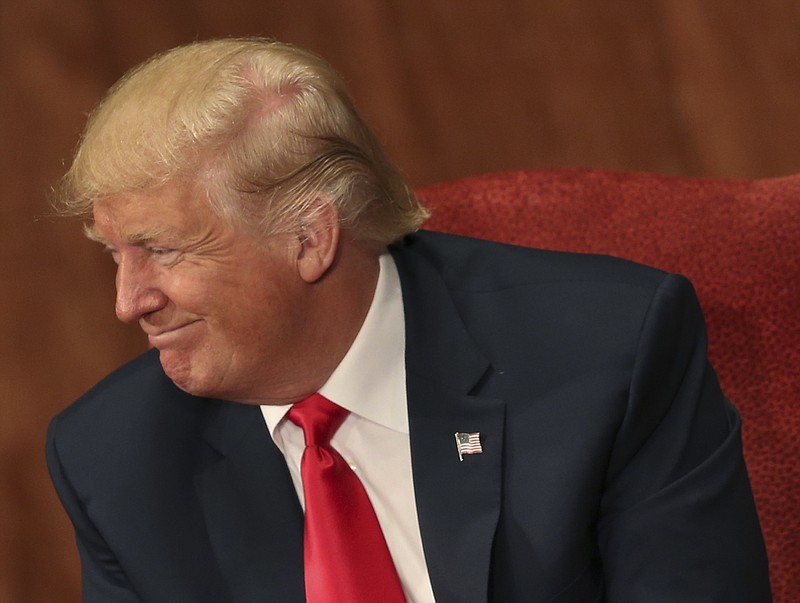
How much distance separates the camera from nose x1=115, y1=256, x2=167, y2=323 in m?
1.28

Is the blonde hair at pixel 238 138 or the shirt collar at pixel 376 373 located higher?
the blonde hair at pixel 238 138

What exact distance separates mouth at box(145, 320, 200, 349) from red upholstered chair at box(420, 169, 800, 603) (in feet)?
1.79

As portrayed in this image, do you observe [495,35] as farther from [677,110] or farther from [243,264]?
[243,264]

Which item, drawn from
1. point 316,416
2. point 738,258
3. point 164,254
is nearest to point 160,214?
point 164,254

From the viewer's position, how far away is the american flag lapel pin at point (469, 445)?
1.36 metres

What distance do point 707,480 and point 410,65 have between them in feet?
3.82

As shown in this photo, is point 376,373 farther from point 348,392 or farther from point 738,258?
point 738,258

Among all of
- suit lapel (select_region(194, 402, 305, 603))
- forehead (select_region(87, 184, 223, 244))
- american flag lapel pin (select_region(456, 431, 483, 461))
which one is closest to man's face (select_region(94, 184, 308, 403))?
forehead (select_region(87, 184, 223, 244))

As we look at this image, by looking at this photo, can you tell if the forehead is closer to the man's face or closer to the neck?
the man's face

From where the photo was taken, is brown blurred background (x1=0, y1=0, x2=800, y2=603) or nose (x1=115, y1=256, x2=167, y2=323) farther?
brown blurred background (x1=0, y1=0, x2=800, y2=603)

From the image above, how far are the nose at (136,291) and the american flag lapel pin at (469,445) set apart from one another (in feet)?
1.25

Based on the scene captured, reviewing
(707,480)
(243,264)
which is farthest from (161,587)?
(707,480)

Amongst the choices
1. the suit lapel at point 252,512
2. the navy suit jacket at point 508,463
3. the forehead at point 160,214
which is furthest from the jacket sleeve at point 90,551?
the forehead at point 160,214

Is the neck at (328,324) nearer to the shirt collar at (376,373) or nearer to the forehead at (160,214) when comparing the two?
the shirt collar at (376,373)
